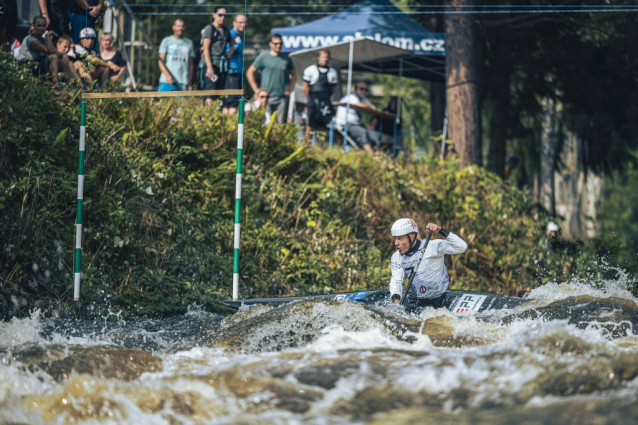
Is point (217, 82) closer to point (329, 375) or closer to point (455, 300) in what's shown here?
point (455, 300)

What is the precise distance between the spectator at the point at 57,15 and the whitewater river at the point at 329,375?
5008 mm

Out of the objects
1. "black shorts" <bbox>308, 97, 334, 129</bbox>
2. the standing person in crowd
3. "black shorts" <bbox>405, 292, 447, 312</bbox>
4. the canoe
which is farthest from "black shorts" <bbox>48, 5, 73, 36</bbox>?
"black shorts" <bbox>405, 292, 447, 312</bbox>

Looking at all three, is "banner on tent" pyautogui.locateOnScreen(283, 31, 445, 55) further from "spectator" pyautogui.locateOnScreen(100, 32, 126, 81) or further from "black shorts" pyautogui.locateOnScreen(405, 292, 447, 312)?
"black shorts" pyautogui.locateOnScreen(405, 292, 447, 312)

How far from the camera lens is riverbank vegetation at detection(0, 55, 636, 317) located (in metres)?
8.38

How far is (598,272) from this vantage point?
12.9m

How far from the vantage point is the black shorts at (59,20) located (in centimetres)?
1018

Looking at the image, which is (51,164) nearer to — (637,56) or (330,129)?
(330,129)

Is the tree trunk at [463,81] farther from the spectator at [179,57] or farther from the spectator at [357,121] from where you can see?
the spectator at [179,57]

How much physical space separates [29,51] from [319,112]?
5206 millimetres

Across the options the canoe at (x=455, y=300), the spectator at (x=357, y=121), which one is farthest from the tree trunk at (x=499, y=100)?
the canoe at (x=455, y=300)

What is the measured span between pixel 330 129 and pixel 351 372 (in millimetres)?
9183

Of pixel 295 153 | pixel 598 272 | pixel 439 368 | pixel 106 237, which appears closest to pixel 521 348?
pixel 439 368

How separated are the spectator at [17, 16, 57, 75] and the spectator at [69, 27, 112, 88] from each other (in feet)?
1.40

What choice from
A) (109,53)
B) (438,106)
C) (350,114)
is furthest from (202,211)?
(438,106)
